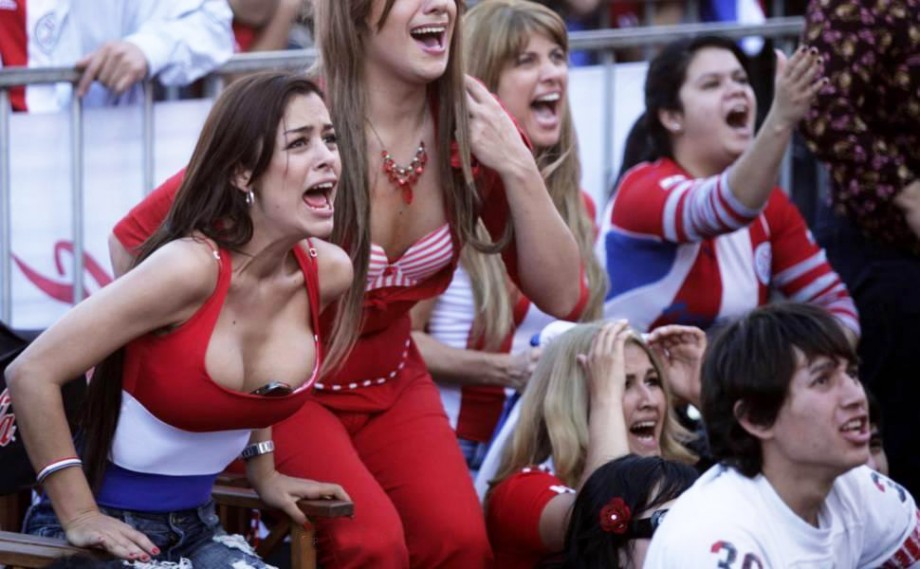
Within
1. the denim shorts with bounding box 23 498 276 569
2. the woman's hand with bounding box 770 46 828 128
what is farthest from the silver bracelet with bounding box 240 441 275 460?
the woman's hand with bounding box 770 46 828 128

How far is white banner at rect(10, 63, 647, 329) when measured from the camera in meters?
5.01

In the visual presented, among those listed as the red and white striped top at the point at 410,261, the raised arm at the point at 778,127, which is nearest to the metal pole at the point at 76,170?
the red and white striped top at the point at 410,261

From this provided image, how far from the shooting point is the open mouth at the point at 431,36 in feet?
12.8

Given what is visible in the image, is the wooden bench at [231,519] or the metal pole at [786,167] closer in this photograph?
the wooden bench at [231,519]

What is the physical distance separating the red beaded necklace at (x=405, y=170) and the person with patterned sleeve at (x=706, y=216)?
127cm

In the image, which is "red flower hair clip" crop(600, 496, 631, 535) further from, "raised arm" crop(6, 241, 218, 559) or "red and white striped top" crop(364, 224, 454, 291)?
"raised arm" crop(6, 241, 218, 559)

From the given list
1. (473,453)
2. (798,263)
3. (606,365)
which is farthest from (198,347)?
(798,263)

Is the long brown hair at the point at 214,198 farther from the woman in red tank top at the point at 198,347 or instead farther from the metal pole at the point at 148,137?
the metal pole at the point at 148,137

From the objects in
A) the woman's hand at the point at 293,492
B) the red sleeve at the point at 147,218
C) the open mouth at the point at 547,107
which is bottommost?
the woman's hand at the point at 293,492

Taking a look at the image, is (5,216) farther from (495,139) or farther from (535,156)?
(495,139)

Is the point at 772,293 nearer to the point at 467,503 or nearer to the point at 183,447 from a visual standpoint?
the point at 467,503

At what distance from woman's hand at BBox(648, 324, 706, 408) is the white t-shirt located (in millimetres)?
919

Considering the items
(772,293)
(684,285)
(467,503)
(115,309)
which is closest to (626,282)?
(684,285)

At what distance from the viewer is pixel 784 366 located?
3.77 metres
